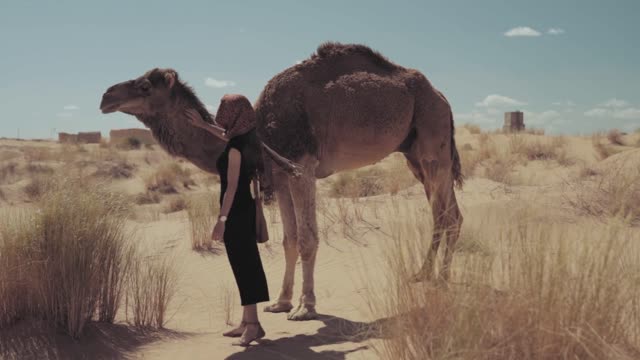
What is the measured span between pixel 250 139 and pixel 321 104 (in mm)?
1562

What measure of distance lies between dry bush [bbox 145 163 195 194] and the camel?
17156 millimetres

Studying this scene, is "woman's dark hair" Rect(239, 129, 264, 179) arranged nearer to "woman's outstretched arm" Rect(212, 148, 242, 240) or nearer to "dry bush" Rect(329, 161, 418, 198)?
"woman's outstretched arm" Rect(212, 148, 242, 240)

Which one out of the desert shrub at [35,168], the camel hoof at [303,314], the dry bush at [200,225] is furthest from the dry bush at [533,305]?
the desert shrub at [35,168]

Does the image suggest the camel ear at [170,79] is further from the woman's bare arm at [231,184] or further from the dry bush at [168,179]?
the dry bush at [168,179]

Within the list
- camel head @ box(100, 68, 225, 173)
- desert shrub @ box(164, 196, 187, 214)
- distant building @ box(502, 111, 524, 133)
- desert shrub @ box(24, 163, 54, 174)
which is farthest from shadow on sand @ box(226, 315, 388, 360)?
distant building @ box(502, 111, 524, 133)

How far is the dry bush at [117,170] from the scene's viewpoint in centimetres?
2541

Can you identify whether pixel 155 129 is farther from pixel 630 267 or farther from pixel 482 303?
pixel 630 267

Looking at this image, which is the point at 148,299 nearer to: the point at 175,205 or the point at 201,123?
the point at 201,123

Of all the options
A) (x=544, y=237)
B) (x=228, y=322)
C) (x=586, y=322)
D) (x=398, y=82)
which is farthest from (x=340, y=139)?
(x=586, y=322)

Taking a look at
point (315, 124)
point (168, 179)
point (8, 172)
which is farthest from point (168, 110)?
point (8, 172)

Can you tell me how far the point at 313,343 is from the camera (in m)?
5.52

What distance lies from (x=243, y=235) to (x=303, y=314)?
1.47m

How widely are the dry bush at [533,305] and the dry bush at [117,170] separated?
2310 centimetres

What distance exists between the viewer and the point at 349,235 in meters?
10.5
